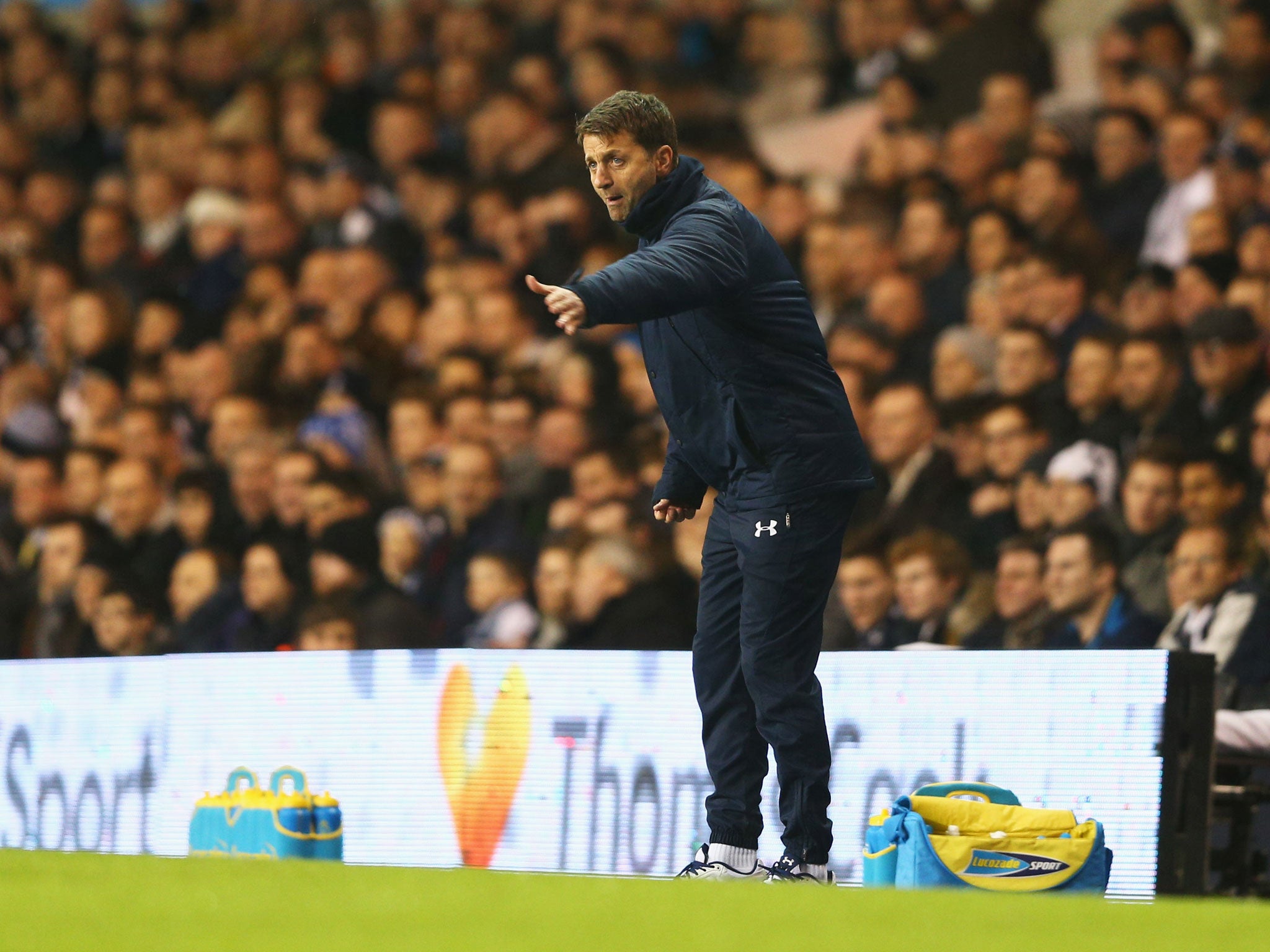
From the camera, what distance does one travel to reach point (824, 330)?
8156 millimetres

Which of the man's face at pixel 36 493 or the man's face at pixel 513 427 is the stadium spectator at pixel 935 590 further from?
the man's face at pixel 36 493

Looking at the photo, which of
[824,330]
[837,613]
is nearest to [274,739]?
[837,613]

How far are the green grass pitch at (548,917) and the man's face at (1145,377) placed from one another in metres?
3.60

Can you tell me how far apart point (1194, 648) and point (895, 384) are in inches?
65.0

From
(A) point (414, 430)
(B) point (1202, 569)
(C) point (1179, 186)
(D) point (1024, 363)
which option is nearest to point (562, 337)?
(A) point (414, 430)

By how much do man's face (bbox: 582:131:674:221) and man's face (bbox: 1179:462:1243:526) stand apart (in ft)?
8.98

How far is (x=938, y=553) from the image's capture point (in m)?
6.45

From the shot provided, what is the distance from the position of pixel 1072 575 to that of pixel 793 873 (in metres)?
2.30

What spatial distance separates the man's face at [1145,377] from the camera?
22.2 ft

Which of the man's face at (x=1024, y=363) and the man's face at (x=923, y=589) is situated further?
the man's face at (x=1024, y=363)

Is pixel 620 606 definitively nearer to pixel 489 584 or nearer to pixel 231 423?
pixel 489 584

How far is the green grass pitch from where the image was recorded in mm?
2721

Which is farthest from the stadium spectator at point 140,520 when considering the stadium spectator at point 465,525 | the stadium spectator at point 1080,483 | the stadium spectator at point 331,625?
the stadium spectator at point 1080,483

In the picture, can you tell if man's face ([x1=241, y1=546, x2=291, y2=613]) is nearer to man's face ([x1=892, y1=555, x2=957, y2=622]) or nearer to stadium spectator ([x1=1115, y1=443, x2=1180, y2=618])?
man's face ([x1=892, y1=555, x2=957, y2=622])
